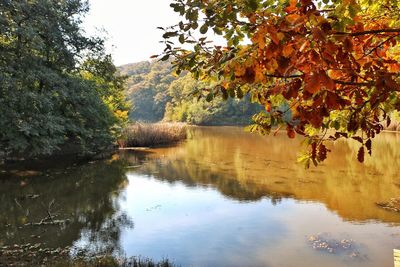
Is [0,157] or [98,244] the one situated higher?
[0,157]

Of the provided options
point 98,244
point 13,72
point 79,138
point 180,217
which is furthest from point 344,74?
point 79,138

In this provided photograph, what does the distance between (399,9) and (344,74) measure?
4.61 ft

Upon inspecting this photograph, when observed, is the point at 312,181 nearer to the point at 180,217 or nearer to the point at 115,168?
the point at 180,217

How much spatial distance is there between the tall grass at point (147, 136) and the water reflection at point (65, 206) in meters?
8.68

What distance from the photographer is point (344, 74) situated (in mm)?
2213

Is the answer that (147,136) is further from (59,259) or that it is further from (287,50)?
(287,50)

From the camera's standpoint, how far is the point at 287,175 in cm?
1549

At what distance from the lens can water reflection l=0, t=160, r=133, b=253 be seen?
26.4 ft

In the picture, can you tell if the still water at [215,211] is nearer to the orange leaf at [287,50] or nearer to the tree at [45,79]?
the tree at [45,79]

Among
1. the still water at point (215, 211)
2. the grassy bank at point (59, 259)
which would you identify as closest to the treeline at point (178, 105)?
the still water at point (215, 211)

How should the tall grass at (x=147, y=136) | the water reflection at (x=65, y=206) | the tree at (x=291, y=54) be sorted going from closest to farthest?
1. the tree at (x=291, y=54)
2. the water reflection at (x=65, y=206)
3. the tall grass at (x=147, y=136)

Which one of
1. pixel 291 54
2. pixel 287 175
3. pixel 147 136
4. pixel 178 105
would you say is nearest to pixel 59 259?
pixel 291 54

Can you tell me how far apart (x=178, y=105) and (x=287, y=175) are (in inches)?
2143

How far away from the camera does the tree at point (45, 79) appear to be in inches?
466
